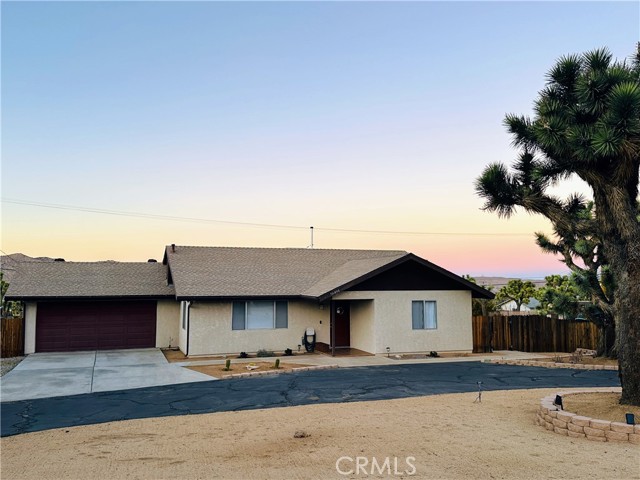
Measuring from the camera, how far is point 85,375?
58.0 ft

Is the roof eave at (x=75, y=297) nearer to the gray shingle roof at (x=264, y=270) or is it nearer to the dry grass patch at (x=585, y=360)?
the gray shingle roof at (x=264, y=270)

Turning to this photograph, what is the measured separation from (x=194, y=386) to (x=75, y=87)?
14.2 metres

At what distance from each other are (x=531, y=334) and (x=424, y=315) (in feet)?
21.2

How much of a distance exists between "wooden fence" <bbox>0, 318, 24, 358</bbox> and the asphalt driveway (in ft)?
42.3

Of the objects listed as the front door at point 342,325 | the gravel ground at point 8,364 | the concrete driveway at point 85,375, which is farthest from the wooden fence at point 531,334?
the gravel ground at point 8,364

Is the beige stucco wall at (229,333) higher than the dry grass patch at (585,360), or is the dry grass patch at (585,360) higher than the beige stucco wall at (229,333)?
the beige stucco wall at (229,333)

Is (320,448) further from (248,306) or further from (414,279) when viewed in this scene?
(414,279)

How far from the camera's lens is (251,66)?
2173 cm

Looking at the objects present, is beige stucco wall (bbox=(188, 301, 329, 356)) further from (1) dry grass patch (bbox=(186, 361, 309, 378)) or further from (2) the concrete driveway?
(1) dry grass patch (bbox=(186, 361, 309, 378))

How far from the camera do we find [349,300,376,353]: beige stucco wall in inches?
911

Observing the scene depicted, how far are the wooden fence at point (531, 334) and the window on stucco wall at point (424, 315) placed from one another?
312cm

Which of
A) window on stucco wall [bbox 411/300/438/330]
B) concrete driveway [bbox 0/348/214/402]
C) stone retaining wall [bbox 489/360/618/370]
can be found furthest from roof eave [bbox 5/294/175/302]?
stone retaining wall [bbox 489/360/618/370]

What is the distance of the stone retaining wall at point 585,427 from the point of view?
9117 mm

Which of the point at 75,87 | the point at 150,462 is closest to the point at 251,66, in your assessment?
the point at 75,87
